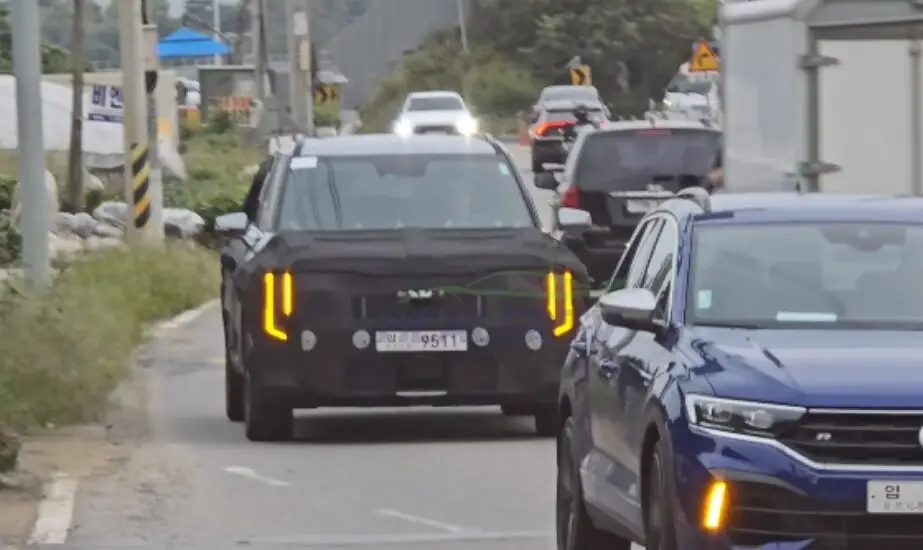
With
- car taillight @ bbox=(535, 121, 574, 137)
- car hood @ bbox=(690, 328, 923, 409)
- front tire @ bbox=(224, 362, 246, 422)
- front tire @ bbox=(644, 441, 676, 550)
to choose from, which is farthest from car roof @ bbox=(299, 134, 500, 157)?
car taillight @ bbox=(535, 121, 574, 137)

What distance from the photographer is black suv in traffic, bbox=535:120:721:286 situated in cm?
2272

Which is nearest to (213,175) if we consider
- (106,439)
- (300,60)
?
(300,60)

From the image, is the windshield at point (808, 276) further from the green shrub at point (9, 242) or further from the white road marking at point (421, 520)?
the green shrub at point (9, 242)

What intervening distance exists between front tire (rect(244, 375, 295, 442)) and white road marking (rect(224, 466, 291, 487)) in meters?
0.87

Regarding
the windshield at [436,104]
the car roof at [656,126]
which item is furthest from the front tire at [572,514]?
the windshield at [436,104]

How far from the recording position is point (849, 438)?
7906 millimetres

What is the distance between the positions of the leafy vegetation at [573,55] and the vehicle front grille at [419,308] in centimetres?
6977

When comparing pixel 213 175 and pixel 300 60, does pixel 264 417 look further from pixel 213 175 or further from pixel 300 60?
pixel 300 60

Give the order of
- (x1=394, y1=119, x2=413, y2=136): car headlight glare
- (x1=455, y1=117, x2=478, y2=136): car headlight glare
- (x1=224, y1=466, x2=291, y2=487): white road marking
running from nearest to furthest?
(x1=224, y1=466, x2=291, y2=487): white road marking
(x1=394, y1=119, x2=413, y2=136): car headlight glare
(x1=455, y1=117, x2=478, y2=136): car headlight glare

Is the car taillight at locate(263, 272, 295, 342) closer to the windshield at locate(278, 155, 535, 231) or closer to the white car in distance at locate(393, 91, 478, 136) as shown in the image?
the windshield at locate(278, 155, 535, 231)

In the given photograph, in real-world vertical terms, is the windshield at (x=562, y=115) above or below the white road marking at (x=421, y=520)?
above

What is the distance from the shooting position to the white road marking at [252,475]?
13172mm

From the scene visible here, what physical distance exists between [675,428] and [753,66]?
1053 centimetres

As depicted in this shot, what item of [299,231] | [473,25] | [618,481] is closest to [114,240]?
[299,231]
